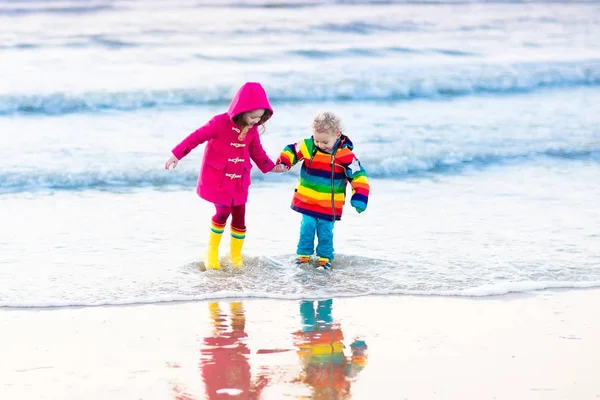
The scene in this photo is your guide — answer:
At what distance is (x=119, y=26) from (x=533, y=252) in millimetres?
19233

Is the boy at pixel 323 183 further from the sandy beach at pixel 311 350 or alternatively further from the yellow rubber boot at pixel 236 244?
the sandy beach at pixel 311 350

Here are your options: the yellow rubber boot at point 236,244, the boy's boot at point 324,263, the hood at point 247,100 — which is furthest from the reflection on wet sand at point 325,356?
the hood at point 247,100

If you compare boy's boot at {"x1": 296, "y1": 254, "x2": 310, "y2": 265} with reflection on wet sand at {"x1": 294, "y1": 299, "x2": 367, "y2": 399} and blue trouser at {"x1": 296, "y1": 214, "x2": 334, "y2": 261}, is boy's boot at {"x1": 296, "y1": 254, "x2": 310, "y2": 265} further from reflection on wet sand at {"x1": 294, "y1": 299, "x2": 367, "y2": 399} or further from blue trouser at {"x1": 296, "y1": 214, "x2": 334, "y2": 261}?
reflection on wet sand at {"x1": 294, "y1": 299, "x2": 367, "y2": 399}

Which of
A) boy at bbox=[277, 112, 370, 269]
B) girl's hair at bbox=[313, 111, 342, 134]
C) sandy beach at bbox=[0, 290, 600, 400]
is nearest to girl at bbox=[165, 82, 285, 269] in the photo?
boy at bbox=[277, 112, 370, 269]

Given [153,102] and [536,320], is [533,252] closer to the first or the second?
[536,320]

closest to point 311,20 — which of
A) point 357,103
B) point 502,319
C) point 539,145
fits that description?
point 357,103

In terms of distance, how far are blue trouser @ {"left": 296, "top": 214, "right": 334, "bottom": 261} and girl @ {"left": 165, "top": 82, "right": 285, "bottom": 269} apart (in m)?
0.43

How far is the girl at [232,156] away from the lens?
618cm

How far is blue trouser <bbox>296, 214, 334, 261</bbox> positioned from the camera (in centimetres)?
661

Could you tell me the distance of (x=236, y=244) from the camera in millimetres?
6602

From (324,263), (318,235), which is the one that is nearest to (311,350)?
(324,263)

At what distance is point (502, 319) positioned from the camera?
17.7 feet

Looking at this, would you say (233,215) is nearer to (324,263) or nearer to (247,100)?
(324,263)

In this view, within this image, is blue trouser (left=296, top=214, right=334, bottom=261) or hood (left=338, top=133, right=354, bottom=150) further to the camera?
blue trouser (left=296, top=214, right=334, bottom=261)
